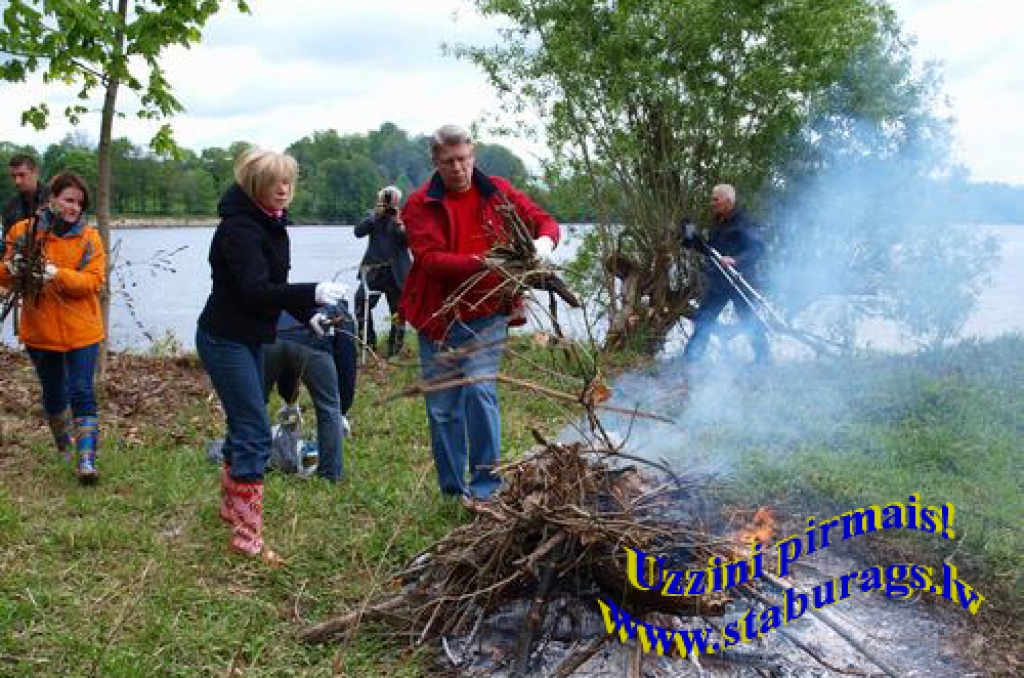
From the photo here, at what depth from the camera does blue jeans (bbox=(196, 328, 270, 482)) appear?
3.71m

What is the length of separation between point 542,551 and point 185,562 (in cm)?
173

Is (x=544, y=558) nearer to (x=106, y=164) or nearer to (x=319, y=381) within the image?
(x=319, y=381)

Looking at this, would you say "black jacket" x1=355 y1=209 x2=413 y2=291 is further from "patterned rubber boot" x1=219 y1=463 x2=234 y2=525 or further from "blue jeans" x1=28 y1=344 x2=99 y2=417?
"patterned rubber boot" x1=219 y1=463 x2=234 y2=525

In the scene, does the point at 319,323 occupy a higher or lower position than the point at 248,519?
higher

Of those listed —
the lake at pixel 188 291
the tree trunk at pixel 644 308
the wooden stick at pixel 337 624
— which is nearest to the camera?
the wooden stick at pixel 337 624

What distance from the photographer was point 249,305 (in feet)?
11.7

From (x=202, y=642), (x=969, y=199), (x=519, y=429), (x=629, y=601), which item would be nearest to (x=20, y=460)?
(x=202, y=642)

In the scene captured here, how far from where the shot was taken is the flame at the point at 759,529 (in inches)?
143

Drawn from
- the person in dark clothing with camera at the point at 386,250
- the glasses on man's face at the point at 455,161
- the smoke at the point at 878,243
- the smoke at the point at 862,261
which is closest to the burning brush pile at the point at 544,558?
the glasses on man's face at the point at 455,161

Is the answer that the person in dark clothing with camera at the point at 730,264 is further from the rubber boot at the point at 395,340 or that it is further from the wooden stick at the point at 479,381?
the wooden stick at the point at 479,381

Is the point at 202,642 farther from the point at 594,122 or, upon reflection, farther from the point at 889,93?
the point at 889,93

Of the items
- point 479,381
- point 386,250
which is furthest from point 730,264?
point 479,381

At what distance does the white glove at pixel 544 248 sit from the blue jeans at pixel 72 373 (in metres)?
→ 2.75

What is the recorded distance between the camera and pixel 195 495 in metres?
4.62
